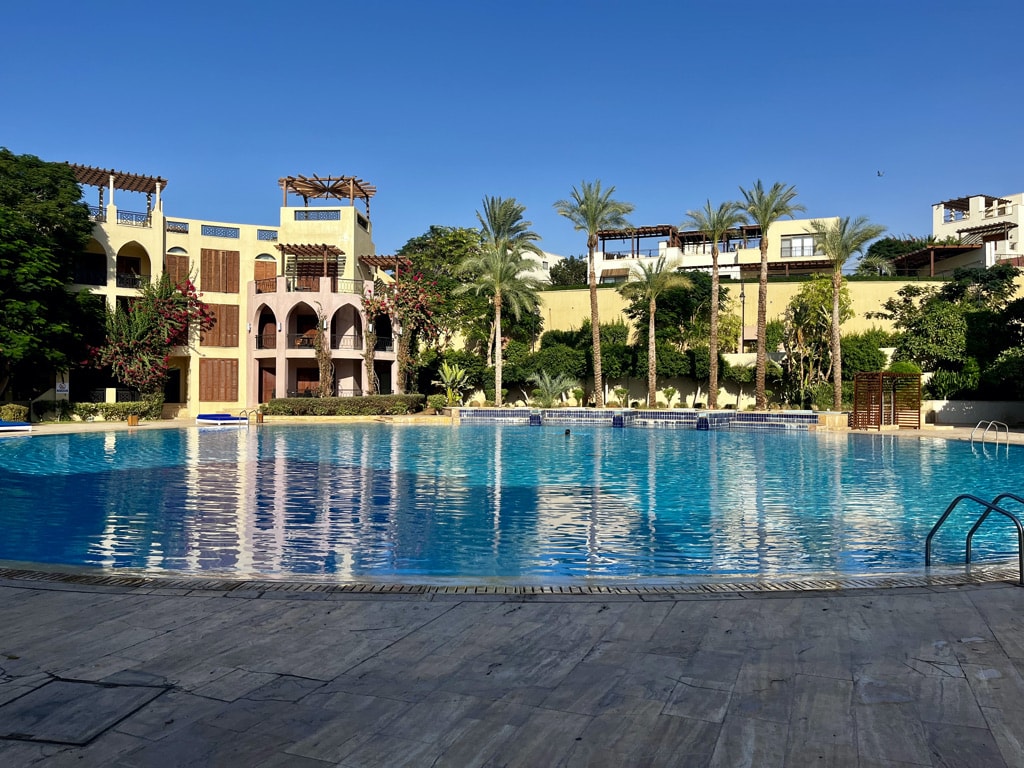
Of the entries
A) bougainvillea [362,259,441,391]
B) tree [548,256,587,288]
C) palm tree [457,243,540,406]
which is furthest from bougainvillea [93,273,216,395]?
tree [548,256,587,288]

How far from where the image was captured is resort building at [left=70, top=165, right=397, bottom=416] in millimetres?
31766

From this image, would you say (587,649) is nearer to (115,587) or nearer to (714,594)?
(714,594)

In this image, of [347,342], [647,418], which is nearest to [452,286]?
[347,342]

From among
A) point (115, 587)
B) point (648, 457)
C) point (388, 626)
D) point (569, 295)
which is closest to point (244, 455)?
point (648, 457)

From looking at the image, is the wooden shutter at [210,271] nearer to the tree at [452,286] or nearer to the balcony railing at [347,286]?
the balcony railing at [347,286]

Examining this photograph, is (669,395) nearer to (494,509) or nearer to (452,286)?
(452,286)

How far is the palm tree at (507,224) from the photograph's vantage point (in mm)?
35812

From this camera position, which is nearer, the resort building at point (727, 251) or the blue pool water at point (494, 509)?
the blue pool water at point (494, 509)

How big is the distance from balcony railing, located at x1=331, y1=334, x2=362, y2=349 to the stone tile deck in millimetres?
28951

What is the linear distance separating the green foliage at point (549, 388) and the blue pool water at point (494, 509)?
12820 mm

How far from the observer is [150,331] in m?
31.0

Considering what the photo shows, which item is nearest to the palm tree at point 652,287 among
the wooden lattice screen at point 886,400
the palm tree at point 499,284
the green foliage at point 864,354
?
the palm tree at point 499,284

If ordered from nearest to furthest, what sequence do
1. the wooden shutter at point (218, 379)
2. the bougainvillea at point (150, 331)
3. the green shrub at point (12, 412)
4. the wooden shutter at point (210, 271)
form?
the green shrub at point (12, 412)
the bougainvillea at point (150, 331)
the wooden shutter at point (218, 379)
the wooden shutter at point (210, 271)

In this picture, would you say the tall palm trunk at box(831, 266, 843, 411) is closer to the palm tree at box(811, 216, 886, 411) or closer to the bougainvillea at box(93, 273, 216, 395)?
the palm tree at box(811, 216, 886, 411)
